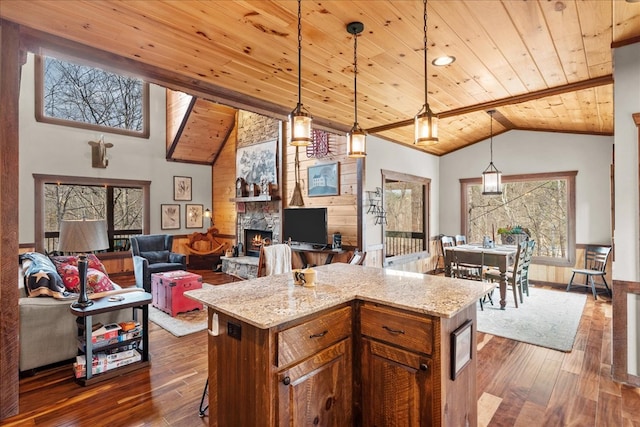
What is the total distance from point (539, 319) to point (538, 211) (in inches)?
111

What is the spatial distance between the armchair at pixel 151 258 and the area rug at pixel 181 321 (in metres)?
1.06

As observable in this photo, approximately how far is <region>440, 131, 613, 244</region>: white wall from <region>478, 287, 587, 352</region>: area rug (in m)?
1.31

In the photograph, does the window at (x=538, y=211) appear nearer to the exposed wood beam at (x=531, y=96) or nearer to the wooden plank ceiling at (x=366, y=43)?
the wooden plank ceiling at (x=366, y=43)

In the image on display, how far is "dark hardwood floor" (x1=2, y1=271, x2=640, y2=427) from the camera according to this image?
2.29m

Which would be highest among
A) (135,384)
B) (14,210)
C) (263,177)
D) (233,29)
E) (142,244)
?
(233,29)

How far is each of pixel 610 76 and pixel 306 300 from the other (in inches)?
144

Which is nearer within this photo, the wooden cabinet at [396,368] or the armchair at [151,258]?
the wooden cabinet at [396,368]

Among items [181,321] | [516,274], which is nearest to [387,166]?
[516,274]

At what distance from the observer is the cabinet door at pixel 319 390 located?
1.62 m

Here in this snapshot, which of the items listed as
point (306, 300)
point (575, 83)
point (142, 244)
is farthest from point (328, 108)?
point (142, 244)

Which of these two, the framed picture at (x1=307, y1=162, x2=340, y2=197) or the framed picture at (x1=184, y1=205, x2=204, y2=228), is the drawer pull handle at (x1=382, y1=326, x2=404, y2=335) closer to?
the framed picture at (x1=307, y1=162, x2=340, y2=197)

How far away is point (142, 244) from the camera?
249 inches

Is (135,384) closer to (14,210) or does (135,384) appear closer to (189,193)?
(14,210)

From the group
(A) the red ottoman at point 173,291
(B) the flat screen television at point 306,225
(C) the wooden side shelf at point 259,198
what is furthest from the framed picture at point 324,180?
(A) the red ottoman at point 173,291
